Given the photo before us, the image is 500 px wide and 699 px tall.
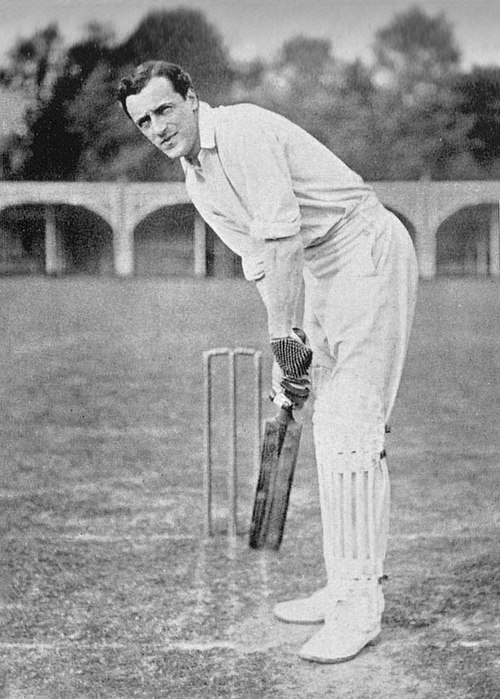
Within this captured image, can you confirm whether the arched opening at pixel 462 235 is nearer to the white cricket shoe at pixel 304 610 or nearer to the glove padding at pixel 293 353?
the glove padding at pixel 293 353

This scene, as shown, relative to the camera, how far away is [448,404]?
3420mm

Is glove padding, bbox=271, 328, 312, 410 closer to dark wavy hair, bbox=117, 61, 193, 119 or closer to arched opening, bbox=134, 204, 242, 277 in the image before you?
arched opening, bbox=134, 204, 242, 277

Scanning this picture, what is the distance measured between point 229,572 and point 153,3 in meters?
1.65

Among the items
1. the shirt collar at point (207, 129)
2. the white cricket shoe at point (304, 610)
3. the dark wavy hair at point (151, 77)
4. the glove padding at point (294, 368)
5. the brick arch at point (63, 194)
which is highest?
the dark wavy hair at point (151, 77)

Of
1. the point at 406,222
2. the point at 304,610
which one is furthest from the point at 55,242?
the point at 304,610

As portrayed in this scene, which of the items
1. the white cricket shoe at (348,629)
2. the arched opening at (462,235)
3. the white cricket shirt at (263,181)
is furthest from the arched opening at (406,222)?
the white cricket shoe at (348,629)

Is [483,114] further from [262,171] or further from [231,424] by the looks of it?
[231,424]

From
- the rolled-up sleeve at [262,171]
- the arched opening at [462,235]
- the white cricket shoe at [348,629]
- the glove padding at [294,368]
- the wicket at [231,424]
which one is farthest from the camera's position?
the wicket at [231,424]

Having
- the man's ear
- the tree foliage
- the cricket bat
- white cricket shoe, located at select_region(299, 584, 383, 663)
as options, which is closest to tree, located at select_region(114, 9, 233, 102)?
the tree foliage

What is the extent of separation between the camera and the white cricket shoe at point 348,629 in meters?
2.71

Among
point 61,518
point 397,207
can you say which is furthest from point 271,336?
point 61,518

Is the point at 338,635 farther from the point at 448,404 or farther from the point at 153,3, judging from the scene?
the point at 153,3

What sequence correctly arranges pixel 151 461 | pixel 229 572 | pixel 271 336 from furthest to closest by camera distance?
1. pixel 151 461
2. pixel 229 572
3. pixel 271 336

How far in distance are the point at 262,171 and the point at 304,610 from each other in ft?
4.00
